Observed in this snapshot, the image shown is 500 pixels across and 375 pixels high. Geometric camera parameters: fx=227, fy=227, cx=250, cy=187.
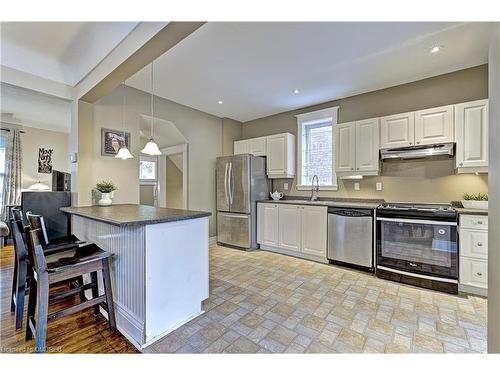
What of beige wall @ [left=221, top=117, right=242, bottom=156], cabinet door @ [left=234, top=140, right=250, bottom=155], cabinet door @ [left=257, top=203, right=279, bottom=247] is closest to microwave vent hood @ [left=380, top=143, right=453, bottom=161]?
cabinet door @ [left=257, top=203, right=279, bottom=247]

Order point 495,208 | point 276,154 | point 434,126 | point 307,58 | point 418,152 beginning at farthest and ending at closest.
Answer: point 276,154
point 418,152
point 434,126
point 307,58
point 495,208

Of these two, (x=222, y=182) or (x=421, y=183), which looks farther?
(x=222, y=182)

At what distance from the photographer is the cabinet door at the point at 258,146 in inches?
179

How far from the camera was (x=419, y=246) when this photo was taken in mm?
2723

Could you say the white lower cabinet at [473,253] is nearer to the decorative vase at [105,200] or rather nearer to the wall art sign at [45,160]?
the decorative vase at [105,200]

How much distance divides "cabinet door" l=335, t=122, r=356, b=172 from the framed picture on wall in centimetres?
339

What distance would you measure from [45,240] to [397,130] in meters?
4.18

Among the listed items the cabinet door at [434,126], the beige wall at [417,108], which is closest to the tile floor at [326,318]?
the beige wall at [417,108]

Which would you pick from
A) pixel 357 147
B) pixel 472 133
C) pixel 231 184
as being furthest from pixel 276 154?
pixel 472 133

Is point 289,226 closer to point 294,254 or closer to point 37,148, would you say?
point 294,254

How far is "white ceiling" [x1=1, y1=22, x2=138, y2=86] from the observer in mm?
2141

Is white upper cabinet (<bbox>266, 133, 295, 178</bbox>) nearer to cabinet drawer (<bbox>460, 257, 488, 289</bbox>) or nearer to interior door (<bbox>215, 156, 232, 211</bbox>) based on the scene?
interior door (<bbox>215, 156, 232, 211</bbox>)

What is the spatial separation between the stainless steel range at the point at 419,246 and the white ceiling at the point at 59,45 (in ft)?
11.5

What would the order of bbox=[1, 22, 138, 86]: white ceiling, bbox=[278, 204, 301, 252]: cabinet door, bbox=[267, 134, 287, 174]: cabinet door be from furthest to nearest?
bbox=[267, 134, 287, 174]: cabinet door → bbox=[278, 204, 301, 252]: cabinet door → bbox=[1, 22, 138, 86]: white ceiling
